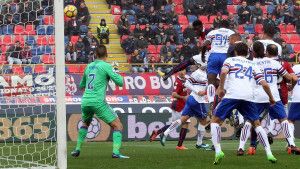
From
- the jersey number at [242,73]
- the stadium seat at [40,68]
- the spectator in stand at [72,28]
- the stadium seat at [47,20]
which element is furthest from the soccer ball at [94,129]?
the jersey number at [242,73]

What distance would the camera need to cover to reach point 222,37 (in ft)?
57.5

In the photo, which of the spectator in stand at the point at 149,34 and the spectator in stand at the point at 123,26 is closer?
the spectator in stand at the point at 149,34

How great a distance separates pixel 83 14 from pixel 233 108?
722 inches

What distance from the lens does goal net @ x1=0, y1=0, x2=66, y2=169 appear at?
484 inches

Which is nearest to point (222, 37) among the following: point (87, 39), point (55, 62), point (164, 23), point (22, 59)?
point (22, 59)

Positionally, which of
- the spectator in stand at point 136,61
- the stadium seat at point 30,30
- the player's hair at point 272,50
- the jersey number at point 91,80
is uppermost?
the stadium seat at point 30,30

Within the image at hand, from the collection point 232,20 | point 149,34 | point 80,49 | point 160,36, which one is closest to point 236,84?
point 80,49

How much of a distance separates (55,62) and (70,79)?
15.3m

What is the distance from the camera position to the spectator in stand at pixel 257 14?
3478 centimetres

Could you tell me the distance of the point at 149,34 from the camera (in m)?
32.2

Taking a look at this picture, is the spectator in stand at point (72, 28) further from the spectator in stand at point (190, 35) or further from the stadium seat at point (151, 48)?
the spectator in stand at point (190, 35)

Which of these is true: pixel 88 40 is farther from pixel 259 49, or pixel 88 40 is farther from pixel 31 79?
pixel 259 49

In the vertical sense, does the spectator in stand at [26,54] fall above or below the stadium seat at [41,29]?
below

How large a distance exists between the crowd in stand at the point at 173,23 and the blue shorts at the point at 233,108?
49.6ft
